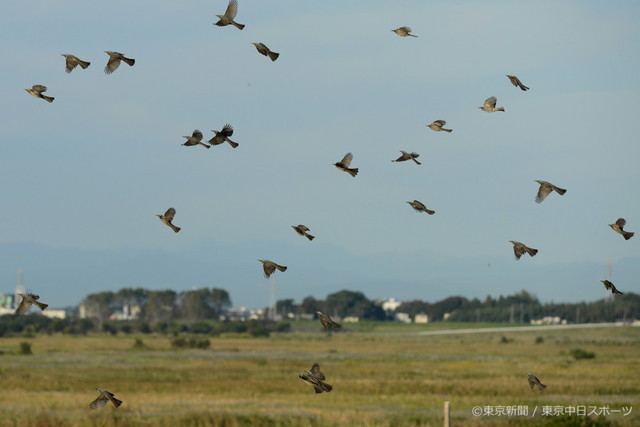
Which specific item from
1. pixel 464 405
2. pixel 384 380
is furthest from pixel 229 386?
pixel 464 405

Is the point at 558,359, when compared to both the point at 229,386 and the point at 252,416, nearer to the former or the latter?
the point at 229,386

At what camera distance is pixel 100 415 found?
48.6 metres

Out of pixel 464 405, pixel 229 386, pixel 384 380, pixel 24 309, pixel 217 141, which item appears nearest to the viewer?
pixel 24 309

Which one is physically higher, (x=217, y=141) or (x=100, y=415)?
(x=217, y=141)

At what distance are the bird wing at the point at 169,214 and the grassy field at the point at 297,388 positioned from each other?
24.0 metres

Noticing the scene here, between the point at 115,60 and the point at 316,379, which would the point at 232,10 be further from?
the point at 316,379

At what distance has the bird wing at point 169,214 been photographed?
69.8ft

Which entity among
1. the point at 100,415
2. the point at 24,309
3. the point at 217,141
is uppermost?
the point at 217,141

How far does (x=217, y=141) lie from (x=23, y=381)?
190 ft

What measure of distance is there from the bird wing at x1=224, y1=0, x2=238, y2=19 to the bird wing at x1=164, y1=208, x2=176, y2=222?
12.5 ft

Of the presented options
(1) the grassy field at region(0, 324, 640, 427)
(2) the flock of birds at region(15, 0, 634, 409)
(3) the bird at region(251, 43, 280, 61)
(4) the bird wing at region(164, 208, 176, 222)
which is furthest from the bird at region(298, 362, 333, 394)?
(1) the grassy field at region(0, 324, 640, 427)

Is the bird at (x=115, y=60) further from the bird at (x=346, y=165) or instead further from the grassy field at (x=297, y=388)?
the grassy field at (x=297, y=388)

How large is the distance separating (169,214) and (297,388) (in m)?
51.8

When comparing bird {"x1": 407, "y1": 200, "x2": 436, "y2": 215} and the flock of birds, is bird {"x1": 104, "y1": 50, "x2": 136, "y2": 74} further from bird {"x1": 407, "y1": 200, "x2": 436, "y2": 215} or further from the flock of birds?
bird {"x1": 407, "y1": 200, "x2": 436, "y2": 215}
